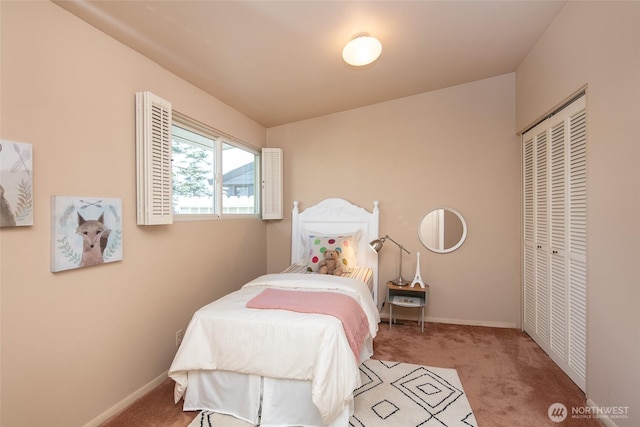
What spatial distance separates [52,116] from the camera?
1.55 m

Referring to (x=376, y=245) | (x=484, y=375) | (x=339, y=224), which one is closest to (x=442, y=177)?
(x=376, y=245)

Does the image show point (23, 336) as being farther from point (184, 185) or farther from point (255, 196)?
point (255, 196)

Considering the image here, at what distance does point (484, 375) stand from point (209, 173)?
2.92 m

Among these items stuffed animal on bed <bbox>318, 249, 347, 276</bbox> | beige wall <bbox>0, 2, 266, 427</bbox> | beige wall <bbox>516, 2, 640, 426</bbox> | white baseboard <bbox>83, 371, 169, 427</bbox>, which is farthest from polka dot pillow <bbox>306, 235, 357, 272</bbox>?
beige wall <bbox>516, 2, 640, 426</bbox>

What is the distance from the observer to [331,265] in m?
3.10

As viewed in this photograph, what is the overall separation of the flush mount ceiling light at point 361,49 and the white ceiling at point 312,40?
0.07 metres

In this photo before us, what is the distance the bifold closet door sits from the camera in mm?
2096

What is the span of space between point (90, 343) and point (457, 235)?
3393 millimetres

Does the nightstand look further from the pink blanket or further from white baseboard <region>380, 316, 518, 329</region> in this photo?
the pink blanket

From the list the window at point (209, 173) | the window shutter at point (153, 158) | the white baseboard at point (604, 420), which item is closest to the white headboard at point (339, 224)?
the window at point (209, 173)

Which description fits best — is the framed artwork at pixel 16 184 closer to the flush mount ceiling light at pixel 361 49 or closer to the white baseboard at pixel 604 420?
the flush mount ceiling light at pixel 361 49

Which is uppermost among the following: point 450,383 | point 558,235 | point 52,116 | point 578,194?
point 52,116

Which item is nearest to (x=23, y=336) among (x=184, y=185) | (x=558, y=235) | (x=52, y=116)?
(x=52, y=116)

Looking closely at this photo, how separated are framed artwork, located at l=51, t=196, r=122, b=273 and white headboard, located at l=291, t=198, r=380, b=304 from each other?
2.06 metres
